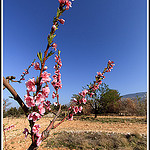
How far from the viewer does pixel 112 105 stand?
1634 cm

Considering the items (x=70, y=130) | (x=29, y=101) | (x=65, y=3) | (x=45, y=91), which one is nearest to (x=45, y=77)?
(x=45, y=91)

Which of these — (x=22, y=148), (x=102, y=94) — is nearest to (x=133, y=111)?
(x=102, y=94)

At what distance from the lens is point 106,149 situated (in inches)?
167

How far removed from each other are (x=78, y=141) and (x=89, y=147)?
0.68 m

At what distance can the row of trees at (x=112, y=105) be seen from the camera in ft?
44.9

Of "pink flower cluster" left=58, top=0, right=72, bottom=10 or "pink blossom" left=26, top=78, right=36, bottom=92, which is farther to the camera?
"pink flower cluster" left=58, top=0, right=72, bottom=10

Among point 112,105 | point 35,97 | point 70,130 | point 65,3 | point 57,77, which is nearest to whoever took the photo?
point 35,97

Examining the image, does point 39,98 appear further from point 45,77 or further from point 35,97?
point 45,77

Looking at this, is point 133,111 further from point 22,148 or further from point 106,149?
point 22,148

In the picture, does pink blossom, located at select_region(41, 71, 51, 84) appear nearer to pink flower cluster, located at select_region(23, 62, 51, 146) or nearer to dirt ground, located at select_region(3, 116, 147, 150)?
pink flower cluster, located at select_region(23, 62, 51, 146)

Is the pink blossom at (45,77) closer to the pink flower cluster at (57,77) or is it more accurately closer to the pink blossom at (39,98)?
the pink blossom at (39,98)

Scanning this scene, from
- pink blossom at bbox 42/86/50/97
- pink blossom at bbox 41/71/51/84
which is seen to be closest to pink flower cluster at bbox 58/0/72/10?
pink blossom at bbox 41/71/51/84

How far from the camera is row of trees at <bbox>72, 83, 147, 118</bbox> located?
44.9 feet

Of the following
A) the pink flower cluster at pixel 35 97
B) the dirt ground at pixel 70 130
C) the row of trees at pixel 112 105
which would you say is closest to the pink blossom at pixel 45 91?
the pink flower cluster at pixel 35 97
